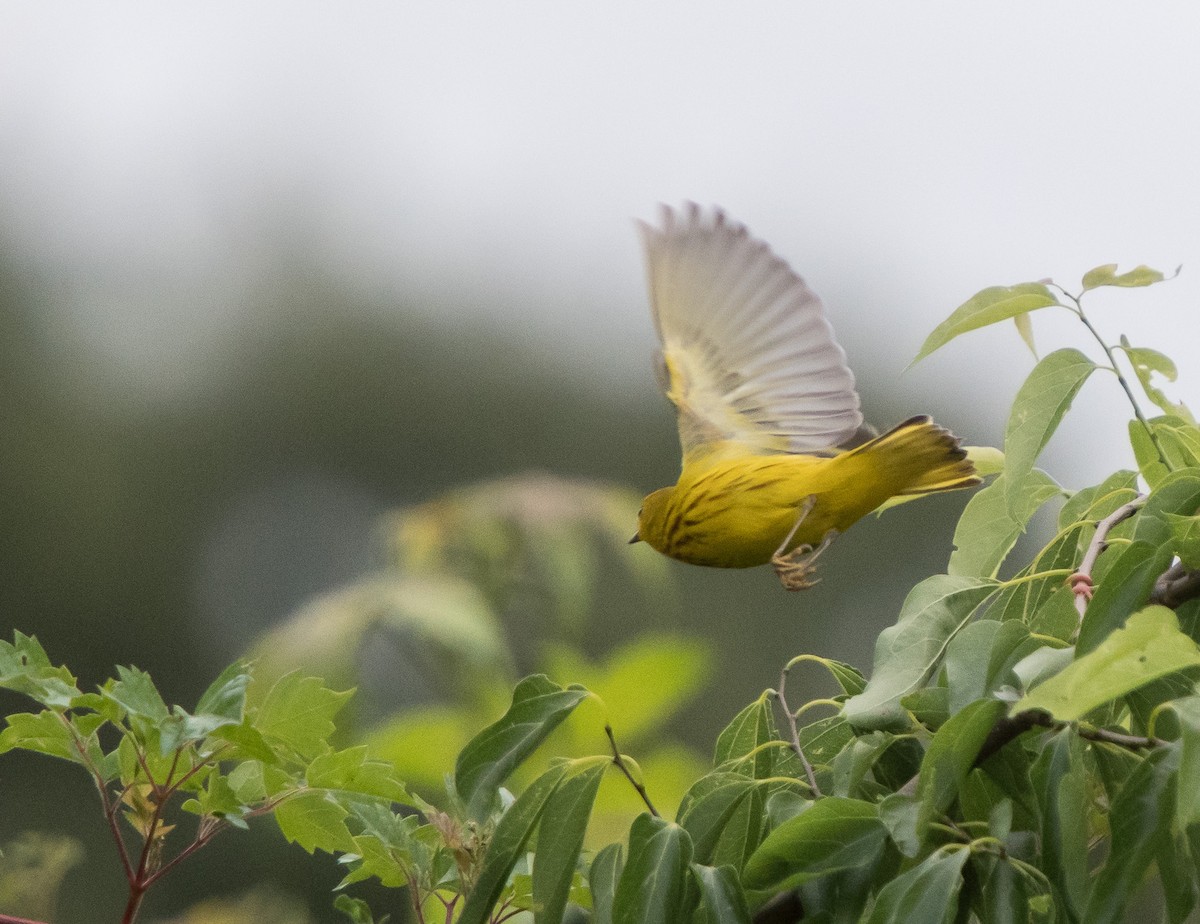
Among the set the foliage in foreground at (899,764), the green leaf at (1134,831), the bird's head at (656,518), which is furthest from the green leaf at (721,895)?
the bird's head at (656,518)

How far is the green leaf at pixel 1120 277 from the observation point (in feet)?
2.00

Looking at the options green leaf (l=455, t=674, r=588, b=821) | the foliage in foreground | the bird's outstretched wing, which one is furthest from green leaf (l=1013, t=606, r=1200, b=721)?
the bird's outstretched wing

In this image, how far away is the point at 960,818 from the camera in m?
0.52

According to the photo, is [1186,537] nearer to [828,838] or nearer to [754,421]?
[828,838]

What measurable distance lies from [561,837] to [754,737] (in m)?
0.12

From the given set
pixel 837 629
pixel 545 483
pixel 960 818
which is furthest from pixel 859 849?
pixel 837 629

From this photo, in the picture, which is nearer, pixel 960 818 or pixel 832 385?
pixel 960 818

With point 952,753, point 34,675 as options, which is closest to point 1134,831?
point 952,753

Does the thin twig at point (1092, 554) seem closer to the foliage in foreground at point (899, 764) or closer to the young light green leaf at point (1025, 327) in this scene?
the foliage in foreground at point (899, 764)

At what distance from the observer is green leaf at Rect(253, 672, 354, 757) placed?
56 centimetres

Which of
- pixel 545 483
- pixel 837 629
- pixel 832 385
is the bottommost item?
pixel 837 629

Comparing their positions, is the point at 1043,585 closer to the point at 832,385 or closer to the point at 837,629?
the point at 832,385

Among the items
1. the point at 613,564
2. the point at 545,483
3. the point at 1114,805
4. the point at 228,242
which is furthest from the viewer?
the point at 228,242

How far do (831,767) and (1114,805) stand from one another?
0.17 m
